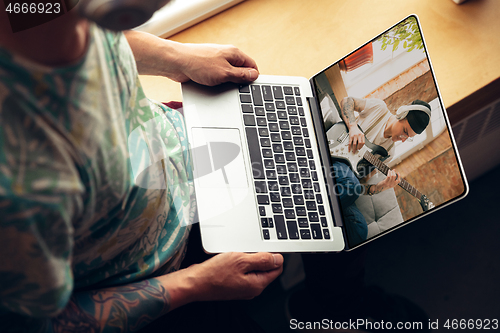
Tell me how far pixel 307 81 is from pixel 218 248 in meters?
0.37

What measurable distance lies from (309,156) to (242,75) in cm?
19

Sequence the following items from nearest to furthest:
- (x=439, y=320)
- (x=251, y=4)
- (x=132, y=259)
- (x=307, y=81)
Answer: (x=132, y=259)
(x=307, y=81)
(x=251, y=4)
(x=439, y=320)

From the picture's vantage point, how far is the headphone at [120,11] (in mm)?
203

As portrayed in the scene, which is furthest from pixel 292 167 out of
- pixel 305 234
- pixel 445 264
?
pixel 445 264

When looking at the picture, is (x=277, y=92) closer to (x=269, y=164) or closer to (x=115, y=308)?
(x=269, y=164)

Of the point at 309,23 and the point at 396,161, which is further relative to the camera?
the point at 309,23

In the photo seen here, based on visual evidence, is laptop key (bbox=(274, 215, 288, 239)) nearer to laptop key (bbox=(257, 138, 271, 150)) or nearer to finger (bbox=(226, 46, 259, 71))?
laptop key (bbox=(257, 138, 271, 150))

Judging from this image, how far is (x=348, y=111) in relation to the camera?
0.61 metres

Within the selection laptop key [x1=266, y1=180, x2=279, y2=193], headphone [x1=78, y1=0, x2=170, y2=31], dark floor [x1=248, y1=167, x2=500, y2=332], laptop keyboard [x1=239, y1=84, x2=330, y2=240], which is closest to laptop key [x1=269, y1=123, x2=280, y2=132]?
laptop keyboard [x1=239, y1=84, x2=330, y2=240]

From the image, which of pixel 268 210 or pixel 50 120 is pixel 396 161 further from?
pixel 50 120

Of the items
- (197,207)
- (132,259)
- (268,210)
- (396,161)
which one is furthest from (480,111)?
(132,259)

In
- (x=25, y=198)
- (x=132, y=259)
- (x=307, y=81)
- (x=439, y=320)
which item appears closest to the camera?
(x=25, y=198)

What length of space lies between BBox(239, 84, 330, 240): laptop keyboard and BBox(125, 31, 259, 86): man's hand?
0.04 m

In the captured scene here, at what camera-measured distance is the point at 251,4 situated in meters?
0.80
